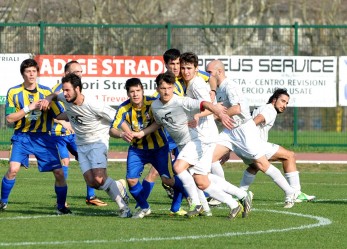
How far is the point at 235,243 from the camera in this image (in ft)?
35.5

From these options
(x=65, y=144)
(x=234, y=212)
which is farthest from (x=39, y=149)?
(x=234, y=212)

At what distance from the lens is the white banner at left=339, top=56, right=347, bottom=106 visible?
2584cm

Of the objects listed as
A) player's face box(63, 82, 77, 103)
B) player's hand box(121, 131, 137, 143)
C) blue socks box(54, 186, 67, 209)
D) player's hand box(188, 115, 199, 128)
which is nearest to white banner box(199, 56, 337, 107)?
blue socks box(54, 186, 67, 209)

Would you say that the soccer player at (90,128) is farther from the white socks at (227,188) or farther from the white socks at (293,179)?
the white socks at (293,179)

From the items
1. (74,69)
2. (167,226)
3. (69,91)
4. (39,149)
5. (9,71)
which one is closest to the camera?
(167,226)

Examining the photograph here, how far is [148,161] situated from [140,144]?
A: 0.27m

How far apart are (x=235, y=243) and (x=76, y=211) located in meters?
3.86

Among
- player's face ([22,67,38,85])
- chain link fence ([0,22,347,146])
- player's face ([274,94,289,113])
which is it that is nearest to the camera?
player's face ([22,67,38,85])

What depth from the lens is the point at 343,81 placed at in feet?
84.8

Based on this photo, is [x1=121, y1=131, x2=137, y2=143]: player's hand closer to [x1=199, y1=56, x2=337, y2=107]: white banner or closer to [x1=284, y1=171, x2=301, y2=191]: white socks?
[x1=284, y1=171, x2=301, y2=191]: white socks

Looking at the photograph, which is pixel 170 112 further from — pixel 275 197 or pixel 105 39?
pixel 105 39

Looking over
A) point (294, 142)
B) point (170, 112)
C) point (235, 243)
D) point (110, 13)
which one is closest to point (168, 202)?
point (170, 112)

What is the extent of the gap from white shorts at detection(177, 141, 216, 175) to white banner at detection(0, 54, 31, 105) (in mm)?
13156

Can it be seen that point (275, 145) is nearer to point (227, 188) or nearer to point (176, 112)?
point (227, 188)
